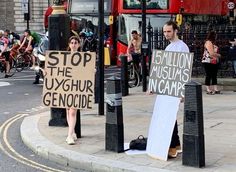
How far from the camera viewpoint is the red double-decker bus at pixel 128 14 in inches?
836

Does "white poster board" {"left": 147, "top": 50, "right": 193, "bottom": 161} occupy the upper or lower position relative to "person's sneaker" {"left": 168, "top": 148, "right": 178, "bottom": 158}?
upper

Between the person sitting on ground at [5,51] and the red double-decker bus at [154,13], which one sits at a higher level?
the red double-decker bus at [154,13]

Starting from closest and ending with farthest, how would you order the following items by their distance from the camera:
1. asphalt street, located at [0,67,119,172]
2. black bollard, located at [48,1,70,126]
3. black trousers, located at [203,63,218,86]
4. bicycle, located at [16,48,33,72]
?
asphalt street, located at [0,67,119,172] < black bollard, located at [48,1,70,126] < black trousers, located at [203,63,218,86] < bicycle, located at [16,48,33,72]

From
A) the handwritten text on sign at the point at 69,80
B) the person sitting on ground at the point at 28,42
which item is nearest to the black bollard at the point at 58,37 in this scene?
the handwritten text on sign at the point at 69,80

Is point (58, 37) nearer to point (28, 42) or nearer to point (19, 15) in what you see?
point (28, 42)

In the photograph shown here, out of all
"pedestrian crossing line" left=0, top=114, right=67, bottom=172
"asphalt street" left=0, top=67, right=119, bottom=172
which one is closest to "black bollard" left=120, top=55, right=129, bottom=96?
"asphalt street" left=0, top=67, right=119, bottom=172

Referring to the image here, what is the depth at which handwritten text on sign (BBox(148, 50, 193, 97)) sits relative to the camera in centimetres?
739

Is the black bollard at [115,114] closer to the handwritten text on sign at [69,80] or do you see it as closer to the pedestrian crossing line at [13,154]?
the handwritten text on sign at [69,80]

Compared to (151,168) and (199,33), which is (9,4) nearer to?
(199,33)

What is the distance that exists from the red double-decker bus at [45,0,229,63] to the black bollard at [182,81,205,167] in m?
14.2

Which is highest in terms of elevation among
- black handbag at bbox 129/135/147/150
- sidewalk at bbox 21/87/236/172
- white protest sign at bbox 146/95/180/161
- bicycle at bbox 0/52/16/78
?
white protest sign at bbox 146/95/180/161

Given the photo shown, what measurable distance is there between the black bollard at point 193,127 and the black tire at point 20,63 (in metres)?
17.2

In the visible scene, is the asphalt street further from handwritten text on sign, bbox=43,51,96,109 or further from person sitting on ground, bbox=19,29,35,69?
person sitting on ground, bbox=19,29,35,69

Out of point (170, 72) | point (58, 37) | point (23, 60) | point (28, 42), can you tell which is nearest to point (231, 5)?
Result: point (28, 42)
